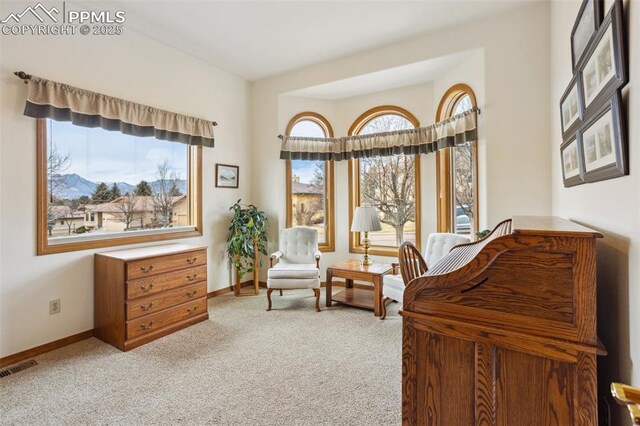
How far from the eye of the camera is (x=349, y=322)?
10.7 feet

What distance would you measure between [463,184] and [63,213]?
4.39 metres

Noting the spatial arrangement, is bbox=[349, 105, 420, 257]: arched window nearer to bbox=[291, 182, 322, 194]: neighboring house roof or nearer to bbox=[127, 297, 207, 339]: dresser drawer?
bbox=[291, 182, 322, 194]: neighboring house roof

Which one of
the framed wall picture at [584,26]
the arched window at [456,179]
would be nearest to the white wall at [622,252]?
the framed wall picture at [584,26]

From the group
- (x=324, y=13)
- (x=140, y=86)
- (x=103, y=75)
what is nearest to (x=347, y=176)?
(x=324, y=13)

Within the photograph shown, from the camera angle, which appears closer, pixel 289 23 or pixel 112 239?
pixel 112 239

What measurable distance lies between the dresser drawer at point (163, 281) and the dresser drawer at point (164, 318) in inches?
8.8

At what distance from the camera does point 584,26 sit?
1564 millimetres

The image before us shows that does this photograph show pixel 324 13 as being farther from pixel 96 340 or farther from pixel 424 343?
pixel 96 340

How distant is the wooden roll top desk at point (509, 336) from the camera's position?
3.18ft

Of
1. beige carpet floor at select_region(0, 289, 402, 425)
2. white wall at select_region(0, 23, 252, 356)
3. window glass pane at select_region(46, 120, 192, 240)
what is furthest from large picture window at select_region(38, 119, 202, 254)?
beige carpet floor at select_region(0, 289, 402, 425)

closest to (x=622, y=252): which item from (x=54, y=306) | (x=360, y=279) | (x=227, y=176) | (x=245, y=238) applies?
(x=360, y=279)

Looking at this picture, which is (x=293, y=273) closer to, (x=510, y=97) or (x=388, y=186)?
(x=388, y=186)

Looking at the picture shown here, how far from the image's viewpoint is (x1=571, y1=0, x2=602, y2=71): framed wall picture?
135 centimetres

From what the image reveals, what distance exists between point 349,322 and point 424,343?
214 centimetres
